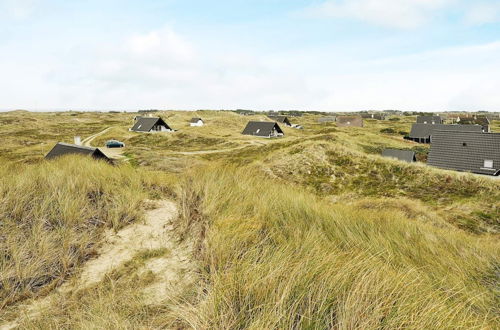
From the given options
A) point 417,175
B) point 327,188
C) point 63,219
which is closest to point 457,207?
point 417,175

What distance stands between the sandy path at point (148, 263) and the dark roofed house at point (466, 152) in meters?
38.4

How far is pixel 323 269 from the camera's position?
2.95 m

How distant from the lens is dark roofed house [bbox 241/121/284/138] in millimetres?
71562

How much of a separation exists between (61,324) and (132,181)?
5270mm

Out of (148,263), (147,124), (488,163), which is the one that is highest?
(147,124)

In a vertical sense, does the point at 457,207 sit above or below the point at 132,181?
below

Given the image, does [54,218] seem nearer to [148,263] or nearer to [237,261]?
[148,263]

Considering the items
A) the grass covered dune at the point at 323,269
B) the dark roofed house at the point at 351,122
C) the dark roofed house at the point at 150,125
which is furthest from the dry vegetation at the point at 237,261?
the dark roofed house at the point at 351,122

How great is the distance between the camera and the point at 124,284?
409 cm

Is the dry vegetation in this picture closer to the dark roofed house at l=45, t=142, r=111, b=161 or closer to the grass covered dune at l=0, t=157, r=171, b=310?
the grass covered dune at l=0, t=157, r=171, b=310

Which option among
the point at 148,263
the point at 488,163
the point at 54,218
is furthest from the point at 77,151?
the point at 488,163

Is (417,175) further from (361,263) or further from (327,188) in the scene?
(361,263)

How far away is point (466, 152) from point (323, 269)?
135 feet

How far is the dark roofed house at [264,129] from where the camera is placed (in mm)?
71562
